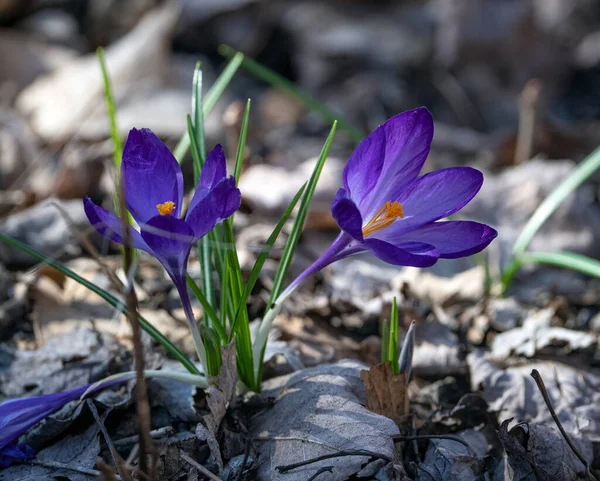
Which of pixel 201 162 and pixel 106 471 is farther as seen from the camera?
pixel 201 162

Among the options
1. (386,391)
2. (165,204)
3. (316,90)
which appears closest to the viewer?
(165,204)

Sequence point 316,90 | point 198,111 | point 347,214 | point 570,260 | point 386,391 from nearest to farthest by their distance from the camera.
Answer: point 347,214, point 386,391, point 198,111, point 570,260, point 316,90

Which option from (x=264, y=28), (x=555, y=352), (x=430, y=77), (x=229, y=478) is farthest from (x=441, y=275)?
(x=264, y=28)

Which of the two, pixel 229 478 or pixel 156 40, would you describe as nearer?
pixel 229 478

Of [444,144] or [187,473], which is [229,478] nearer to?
[187,473]

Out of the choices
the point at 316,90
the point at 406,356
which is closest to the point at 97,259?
→ the point at 406,356

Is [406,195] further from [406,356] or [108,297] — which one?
[108,297]
